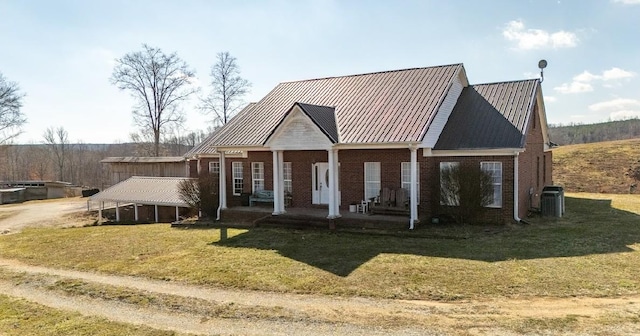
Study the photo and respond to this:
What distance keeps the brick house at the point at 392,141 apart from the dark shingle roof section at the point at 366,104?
5 cm

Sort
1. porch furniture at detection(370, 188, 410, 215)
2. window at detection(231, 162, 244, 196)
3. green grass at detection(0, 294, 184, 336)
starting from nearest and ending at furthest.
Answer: green grass at detection(0, 294, 184, 336) → porch furniture at detection(370, 188, 410, 215) → window at detection(231, 162, 244, 196)

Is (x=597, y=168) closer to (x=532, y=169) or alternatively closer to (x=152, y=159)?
(x=532, y=169)

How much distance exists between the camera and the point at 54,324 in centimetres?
774

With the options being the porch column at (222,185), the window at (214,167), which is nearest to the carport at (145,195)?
the window at (214,167)

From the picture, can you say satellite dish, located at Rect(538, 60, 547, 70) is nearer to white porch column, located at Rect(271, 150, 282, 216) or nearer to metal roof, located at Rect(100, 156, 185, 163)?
white porch column, located at Rect(271, 150, 282, 216)

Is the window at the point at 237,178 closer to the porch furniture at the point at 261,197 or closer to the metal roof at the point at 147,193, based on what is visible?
the porch furniture at the point at 261,197

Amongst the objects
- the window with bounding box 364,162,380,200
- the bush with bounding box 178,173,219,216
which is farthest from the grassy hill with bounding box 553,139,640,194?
the bush with bounding box 178,173,219,216

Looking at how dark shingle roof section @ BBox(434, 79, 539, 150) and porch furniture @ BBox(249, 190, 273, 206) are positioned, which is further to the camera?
porch furniture @ BBox(249, 190, 273, 206)

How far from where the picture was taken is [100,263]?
12375mm

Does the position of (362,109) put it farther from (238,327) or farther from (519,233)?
(238,327)

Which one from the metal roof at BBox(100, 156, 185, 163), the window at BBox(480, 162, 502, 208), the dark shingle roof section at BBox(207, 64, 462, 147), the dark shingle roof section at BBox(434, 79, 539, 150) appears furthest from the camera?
the metal roof at BBox(100, 156, 185, 163)

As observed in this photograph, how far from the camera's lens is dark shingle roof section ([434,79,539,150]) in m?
16.1

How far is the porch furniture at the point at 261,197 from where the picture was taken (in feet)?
65.2

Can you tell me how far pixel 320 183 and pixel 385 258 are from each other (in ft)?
26.2
